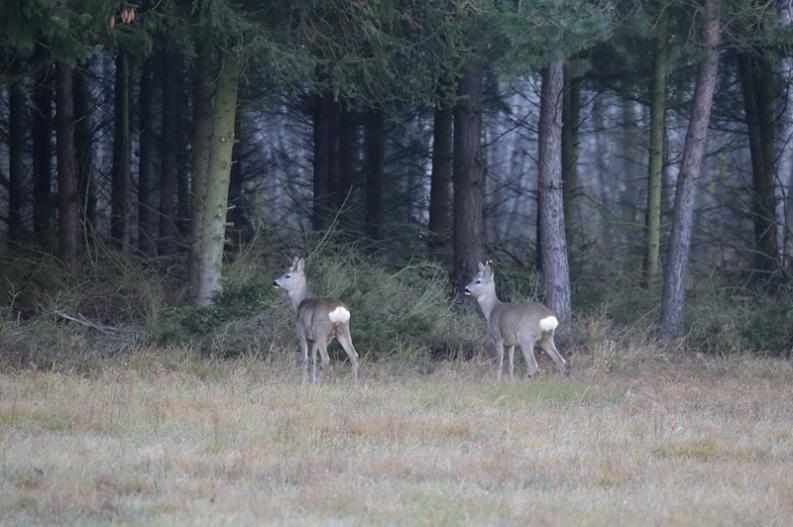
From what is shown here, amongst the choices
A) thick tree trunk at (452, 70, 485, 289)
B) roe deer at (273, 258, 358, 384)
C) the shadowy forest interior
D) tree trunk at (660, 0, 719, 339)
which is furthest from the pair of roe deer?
thick tree trunk at (452, 70, 485, 289)

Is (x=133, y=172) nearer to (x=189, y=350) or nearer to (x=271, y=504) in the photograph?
(x=189, y=350)

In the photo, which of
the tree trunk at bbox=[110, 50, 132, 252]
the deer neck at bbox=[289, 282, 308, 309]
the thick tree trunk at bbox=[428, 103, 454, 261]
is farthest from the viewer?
the thick tree trunk at bbox=[428, 103, 454, 261]

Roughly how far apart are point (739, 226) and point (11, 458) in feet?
57.4

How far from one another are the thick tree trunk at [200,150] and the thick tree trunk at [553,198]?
4675 mm

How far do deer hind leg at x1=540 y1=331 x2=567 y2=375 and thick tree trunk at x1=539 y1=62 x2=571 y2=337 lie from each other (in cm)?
165

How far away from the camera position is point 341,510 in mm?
7273

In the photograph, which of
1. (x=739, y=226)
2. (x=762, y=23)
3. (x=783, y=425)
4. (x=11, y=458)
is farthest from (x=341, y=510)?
(x=739, y=226)

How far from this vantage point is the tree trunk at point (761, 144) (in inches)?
831

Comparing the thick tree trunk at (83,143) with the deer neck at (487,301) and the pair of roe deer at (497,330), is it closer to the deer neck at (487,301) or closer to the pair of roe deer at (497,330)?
the pair of roe deer at (497,330)

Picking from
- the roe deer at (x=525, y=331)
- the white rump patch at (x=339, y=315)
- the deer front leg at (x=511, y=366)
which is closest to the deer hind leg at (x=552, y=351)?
the roe deer at (x=525, y=331)

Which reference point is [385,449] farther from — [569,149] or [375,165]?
[375,165]

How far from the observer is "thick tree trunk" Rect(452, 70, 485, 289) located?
1948 cm

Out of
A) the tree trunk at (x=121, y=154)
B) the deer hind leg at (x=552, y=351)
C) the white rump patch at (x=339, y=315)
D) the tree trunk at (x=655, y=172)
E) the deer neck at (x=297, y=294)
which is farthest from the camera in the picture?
the tree trunk at (x=121, y=154)

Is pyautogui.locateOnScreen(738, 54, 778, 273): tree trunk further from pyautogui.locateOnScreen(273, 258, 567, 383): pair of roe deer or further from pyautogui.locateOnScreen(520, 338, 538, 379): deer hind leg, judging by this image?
pyautogui.locateOnScreen(520, 338, 538, 379): deer hind leg
